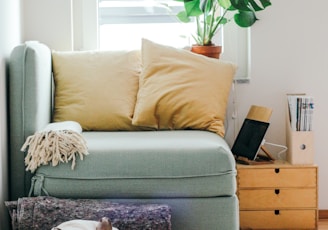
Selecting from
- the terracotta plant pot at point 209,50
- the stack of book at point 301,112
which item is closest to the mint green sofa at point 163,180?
the stack of book at point 301,112

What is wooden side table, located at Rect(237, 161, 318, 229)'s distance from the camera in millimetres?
2678

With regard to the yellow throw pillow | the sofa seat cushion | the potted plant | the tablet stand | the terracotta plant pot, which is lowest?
the tablet stand

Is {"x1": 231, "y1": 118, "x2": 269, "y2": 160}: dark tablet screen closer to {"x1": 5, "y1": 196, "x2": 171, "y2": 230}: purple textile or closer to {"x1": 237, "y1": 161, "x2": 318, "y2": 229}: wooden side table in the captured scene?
{"x1": 237, "y1": 161, "x2": 318, "y2": 229}: wooden side table

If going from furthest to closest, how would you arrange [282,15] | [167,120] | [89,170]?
[282,15], [167,120], [89,170]

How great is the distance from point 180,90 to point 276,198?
742 mm

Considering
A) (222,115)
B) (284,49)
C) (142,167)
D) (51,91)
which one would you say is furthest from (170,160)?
(284,49)

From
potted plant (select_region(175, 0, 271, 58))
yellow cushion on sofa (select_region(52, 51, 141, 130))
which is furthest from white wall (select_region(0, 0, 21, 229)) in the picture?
potted plant (select_region(175, 0, 271, 58))

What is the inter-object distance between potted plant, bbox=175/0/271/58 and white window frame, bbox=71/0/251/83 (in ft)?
0.41

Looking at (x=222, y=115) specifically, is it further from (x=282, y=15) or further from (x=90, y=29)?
(x=90, y=29)

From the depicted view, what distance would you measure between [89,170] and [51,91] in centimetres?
81

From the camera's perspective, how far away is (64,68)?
9.09 ft

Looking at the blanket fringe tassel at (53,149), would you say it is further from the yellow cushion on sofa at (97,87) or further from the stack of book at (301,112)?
the stack of book at (301,112)

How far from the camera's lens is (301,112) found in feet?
8.93

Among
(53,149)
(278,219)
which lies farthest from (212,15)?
(53,149)
